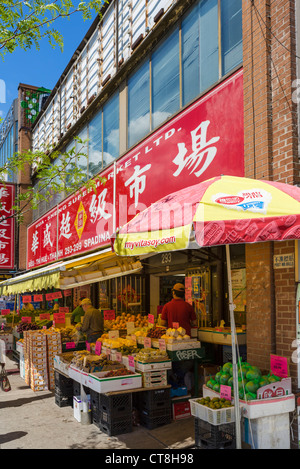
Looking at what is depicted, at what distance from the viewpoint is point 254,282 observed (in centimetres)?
659

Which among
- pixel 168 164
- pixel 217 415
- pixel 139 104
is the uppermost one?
pixel 139 104

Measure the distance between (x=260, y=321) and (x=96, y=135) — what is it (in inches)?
408

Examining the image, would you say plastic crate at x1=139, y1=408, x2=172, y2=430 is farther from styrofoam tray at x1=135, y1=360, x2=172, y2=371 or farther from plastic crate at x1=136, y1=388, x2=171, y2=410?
styrofoam tray at x1=135, y1=360, x2=172, y2=371

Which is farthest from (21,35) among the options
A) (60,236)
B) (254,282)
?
(60,236)

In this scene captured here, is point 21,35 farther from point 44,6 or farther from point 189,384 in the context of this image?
point 189,384

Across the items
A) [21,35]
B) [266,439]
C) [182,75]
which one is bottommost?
[266,439]

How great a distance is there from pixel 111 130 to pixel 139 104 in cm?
203

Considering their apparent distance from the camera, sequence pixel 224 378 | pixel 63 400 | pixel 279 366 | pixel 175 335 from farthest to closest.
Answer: pixel 63 400 < pixel 175 335 < pixel 279 366 < pixel 224 378

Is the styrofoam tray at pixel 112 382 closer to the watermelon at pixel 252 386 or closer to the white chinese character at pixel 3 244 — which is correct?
the watermelon at pixel 252 386

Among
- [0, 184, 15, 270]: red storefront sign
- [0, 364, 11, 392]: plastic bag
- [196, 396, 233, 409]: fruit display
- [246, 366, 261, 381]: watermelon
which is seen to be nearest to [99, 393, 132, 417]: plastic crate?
[196, 396, 233, 409]: fruit display

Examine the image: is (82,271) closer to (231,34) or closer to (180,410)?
(180,410)

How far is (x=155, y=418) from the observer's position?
23.6ft

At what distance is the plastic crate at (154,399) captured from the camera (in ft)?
23.7
